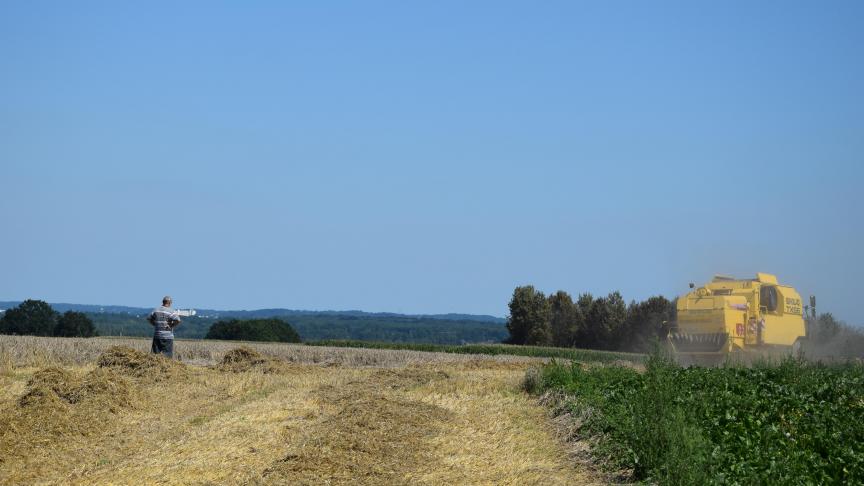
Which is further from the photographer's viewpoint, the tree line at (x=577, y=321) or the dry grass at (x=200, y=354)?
the tree line at (x=577, y=321)

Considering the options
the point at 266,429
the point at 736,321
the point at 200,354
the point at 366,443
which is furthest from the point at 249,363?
the point at 736,321

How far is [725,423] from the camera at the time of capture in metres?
13.1

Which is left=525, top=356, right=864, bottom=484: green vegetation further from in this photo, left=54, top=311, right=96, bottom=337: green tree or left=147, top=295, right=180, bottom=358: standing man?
left=54, top=311, right=96, bottom=337: green tree

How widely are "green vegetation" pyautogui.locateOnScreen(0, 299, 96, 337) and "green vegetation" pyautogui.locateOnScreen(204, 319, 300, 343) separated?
7.74 meters

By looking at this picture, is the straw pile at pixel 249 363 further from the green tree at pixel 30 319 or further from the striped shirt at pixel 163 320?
the green tree at pixel 30 319

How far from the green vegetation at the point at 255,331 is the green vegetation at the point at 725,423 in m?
43.2

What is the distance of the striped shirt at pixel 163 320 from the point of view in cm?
2430

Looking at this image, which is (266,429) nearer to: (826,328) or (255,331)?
(826,328)

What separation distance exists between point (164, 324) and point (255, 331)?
3570 cm

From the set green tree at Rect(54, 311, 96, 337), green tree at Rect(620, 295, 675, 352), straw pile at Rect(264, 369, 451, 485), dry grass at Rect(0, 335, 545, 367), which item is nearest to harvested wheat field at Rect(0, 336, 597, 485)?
straw pile at Rect(264, 369, 451, 485)

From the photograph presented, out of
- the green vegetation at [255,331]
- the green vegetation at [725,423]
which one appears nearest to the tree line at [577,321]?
the green vegetation at [255,331]

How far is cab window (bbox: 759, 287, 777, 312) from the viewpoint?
102ft

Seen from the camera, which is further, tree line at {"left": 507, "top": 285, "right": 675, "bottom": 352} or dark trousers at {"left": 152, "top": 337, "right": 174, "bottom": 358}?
tree line at {"left": 507, "top": 285, "right": 675, "bottom": 352}

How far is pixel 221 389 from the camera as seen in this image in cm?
2022
